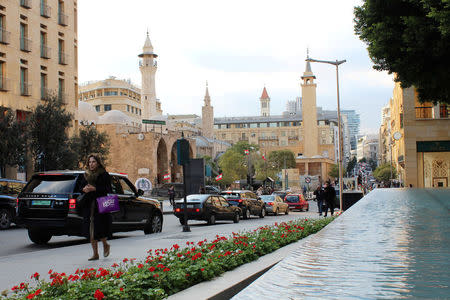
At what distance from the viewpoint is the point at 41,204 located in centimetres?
1319

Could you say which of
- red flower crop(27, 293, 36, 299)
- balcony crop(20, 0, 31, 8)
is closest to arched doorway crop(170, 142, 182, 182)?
balcony crop(20, 0, 31, 8)

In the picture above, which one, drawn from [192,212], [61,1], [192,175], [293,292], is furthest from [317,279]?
[61,1]

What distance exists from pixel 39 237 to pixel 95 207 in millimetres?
5823

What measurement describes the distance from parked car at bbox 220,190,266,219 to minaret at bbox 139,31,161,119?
74.2 meters

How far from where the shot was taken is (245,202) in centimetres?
2886

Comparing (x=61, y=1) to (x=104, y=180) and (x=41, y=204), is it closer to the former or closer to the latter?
(x=41, y=204)

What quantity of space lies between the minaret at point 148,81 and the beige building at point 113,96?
23534 mm

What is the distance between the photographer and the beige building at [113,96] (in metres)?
129

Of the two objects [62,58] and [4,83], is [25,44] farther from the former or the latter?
[62,58]

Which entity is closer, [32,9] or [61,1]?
[32,9]

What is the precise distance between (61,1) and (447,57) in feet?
118

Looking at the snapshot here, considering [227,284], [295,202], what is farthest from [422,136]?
[227,284]

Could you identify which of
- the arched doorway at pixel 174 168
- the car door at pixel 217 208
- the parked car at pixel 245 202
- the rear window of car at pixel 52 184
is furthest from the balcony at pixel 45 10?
the arched doorway at pixel 174 168

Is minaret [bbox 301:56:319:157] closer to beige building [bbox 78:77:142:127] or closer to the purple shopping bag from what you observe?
beige building [bbox 78:77:142:127]
